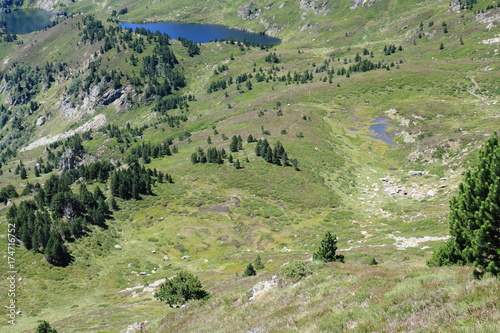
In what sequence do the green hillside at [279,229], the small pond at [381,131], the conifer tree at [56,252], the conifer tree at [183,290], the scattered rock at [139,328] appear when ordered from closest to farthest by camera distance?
the green hillside at [279,229] → the scattered rock at [139,328] → the conifer tree at [183,290] → the conifer tree at [56,252] → the small pond at [381,131]

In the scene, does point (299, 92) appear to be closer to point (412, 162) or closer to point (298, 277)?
point (412, 162)

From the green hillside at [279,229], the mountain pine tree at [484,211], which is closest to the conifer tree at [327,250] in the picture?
the green hillside at [279,229]

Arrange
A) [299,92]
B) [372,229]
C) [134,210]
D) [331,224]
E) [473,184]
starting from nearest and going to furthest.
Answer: [473,184] → [372,229] → [331,224] → [134,210] → [299,92]

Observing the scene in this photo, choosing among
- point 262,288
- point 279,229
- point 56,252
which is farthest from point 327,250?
point 56,252

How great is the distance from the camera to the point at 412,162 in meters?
98.8

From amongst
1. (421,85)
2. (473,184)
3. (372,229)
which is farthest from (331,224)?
(421,85)

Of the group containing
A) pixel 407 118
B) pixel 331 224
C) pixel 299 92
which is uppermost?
pixel 299 92

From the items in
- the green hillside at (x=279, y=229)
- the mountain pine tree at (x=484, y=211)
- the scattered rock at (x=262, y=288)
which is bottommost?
the green hillside at (x=279, y=229)

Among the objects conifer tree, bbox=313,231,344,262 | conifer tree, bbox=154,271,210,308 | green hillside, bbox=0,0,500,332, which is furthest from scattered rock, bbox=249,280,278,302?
conifer tree, bbox=154,271,210,308

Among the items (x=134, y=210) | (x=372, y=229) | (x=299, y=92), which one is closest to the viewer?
(x=372, y=229)

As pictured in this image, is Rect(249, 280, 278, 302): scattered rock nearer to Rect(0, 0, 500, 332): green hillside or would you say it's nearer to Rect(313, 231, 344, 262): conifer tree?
Rect(0, 0, 500, 332): green hillside

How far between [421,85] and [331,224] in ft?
412

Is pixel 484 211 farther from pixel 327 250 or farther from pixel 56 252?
pixel 56 252

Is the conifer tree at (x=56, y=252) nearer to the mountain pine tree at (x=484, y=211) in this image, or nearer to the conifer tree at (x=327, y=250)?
the conifer tree at (x=327, y=250)
